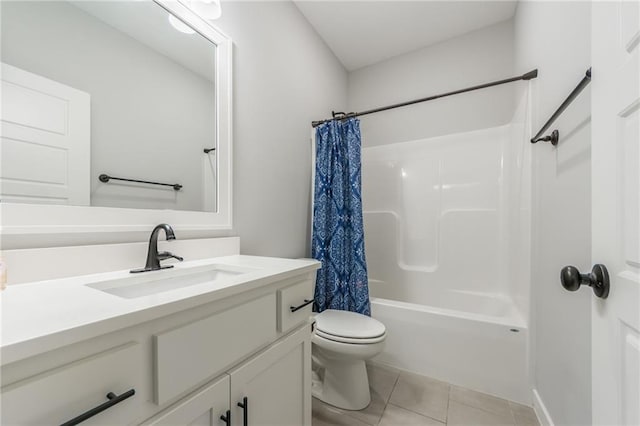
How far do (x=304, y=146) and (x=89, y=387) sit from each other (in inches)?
70.7

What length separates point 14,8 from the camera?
0.77 m

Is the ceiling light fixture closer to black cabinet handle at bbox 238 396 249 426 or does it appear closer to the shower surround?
black cabinet handle at bbox 238 396 249 426

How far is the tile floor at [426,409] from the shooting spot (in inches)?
52.4

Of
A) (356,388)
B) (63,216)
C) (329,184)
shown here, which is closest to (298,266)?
(63,216)

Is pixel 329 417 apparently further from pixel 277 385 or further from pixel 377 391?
pixel 277 385

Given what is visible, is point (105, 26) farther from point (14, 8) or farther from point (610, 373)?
point (610, 373)

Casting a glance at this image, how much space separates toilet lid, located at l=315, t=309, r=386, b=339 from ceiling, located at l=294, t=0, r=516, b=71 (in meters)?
2.16

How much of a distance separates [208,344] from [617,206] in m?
0.90

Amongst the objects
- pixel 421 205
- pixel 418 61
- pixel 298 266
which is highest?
pixel 418 61

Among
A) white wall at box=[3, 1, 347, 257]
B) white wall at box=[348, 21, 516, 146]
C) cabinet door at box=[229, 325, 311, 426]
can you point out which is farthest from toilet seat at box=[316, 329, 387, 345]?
white wall at box=[348, 21, 516, 146]

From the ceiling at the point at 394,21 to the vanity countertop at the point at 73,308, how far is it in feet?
6.86

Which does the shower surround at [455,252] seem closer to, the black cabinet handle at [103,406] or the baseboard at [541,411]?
the baseboard at [541,411]

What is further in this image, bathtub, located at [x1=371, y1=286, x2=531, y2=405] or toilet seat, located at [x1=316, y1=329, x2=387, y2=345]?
bathtub, located at [x1=371, y1=286, x2=531, y2=405]

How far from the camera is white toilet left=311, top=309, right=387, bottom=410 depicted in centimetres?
133
